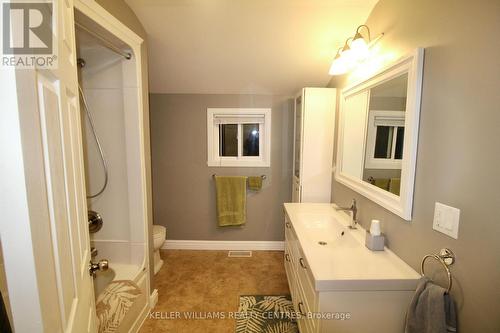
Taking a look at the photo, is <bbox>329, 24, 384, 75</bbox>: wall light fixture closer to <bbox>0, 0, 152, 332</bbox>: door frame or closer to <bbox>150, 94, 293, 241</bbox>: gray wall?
<bbox>150, 94, 293, 241</bbox>: gray wall

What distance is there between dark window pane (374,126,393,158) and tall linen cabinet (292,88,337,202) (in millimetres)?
767

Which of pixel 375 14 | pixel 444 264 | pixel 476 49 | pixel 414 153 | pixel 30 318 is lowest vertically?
pixel 444 264

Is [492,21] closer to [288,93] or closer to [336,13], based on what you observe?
[336,13]

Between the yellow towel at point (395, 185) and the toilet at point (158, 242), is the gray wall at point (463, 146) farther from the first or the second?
the toilet at point (158, 242)

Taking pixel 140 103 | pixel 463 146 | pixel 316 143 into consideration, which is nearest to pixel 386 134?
A: pixel 463 146

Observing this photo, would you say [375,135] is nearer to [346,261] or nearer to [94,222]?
[346,261]

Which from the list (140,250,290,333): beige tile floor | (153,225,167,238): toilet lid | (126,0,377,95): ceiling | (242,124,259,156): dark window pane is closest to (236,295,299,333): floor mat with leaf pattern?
(140,250,290,333): beige tile floor

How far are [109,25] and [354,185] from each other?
1.98 m

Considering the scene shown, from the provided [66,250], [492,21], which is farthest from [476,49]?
[66,250]

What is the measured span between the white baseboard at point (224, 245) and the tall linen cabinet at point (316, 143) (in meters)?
0.93

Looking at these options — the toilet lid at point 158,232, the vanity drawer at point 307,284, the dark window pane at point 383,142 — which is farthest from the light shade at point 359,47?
the toilet lid at point 158,232

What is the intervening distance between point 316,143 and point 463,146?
141 centimetres

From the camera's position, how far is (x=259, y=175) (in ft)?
9.15

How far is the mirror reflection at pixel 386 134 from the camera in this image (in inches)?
48.0
